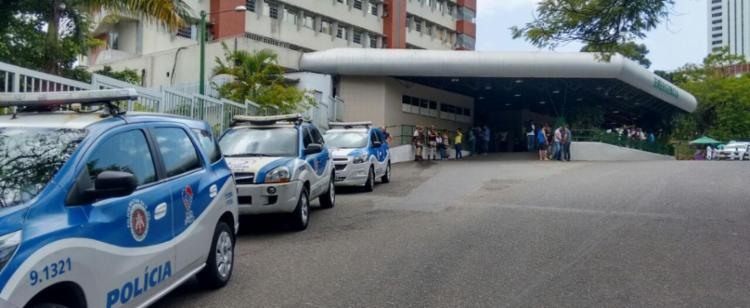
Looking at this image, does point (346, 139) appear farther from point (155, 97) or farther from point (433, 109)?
point (433, 109)

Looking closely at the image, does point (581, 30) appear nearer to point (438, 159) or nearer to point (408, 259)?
point (408, 259)

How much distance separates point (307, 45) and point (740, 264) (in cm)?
3853

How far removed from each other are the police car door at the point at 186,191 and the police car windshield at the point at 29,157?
0.93 meters

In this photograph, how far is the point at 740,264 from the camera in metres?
7.36

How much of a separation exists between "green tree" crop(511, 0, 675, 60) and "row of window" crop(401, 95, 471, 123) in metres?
19.6

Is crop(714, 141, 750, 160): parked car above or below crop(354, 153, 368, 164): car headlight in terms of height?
above

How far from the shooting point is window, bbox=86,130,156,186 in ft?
14.4

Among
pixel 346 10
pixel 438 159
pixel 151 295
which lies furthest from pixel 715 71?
pixel 151 295

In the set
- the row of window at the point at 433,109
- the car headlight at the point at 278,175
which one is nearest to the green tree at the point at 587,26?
the car headlight at the point at 278,175

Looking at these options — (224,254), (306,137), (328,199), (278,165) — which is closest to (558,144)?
(328,199)

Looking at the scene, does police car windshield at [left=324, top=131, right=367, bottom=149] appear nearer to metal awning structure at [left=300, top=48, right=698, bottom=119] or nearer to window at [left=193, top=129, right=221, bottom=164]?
window at [left=193, top=129, right=221, bottom=164]

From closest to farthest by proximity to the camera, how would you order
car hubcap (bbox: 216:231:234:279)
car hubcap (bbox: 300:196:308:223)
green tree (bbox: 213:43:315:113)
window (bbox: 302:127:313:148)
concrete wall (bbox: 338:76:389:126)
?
car hubcap (bbox: 216:231:234:279)
car hubcap (bbox: 300:196:308:223)
window (bbox: 302:127:313:148)
green tree (bbox: 213:43:315:113)
concrete wall (bbox: 338:76:389:126)

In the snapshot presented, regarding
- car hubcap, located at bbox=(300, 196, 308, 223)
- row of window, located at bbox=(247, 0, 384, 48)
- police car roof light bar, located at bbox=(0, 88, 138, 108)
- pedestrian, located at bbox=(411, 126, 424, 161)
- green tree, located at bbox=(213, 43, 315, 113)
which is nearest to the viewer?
police car roof light bar, located at bbox=(0, 88, 138, 108)

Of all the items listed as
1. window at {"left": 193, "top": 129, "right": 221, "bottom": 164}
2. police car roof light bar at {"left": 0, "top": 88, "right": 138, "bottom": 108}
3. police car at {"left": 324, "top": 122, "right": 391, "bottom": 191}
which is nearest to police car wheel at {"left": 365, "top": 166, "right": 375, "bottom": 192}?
police car at {"left": 324, "top": 122, "right": 391, "bottom": 191}
